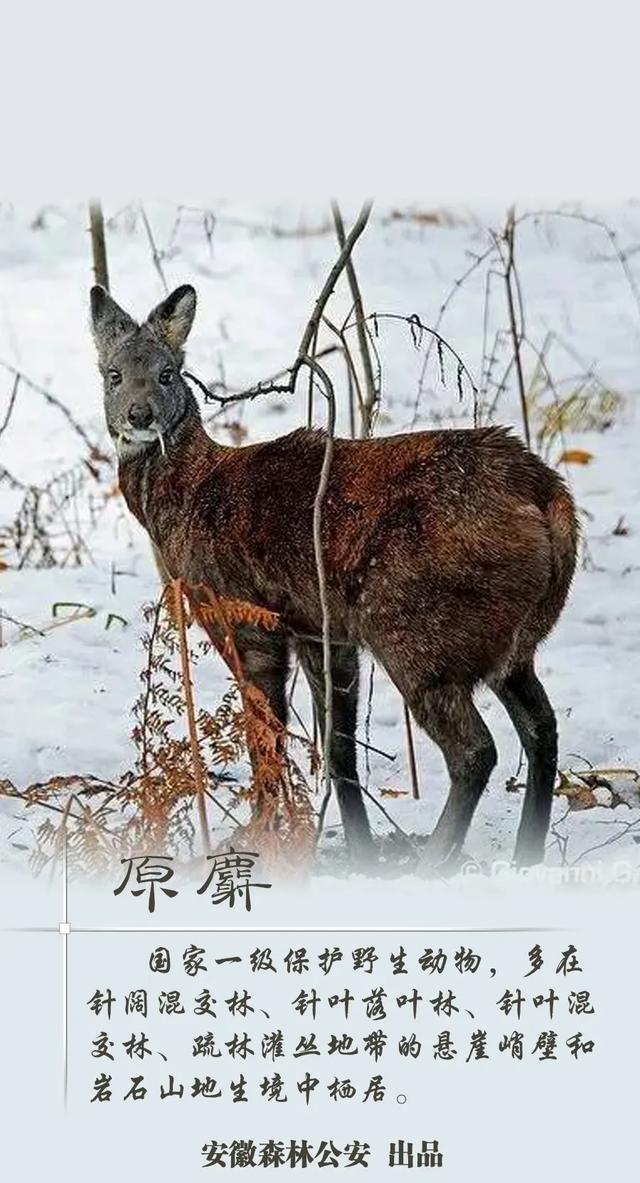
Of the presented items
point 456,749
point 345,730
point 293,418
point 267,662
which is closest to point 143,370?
point 267,662

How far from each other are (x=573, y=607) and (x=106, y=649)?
2268 millimetres

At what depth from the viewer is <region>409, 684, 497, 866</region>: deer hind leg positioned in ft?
20.1

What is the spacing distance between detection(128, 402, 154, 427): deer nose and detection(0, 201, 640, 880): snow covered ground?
1458 mm

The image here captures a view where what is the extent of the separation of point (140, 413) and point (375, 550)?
110cm

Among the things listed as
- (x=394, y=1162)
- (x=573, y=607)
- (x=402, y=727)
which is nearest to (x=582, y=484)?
(x=573, y=607)

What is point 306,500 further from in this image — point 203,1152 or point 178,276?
point 178,276

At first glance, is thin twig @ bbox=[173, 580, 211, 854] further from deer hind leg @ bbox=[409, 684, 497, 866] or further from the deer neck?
the deer neck

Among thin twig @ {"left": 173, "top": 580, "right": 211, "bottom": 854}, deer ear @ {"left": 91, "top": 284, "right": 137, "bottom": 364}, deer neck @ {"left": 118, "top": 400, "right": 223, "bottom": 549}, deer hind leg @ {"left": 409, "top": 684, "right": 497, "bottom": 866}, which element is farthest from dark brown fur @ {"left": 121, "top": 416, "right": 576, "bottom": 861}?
deer ear @ {"left": 91, "top": 284, "right": 137, "bottom": 364}

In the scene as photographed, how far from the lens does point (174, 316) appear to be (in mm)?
6938

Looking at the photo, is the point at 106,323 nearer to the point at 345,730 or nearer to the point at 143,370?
the point at 143,370

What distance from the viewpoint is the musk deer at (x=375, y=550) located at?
19.9 feet

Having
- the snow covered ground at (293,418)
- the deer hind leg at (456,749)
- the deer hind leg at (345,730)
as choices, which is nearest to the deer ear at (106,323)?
the deer hind leg at (345,730)

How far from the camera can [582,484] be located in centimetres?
1047

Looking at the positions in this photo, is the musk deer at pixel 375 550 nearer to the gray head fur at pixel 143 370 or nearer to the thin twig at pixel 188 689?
the gray head fur at pixel 143 370
